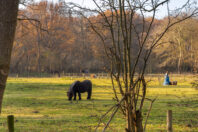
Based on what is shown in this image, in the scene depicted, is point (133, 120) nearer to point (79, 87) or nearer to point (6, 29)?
point (6, 29)

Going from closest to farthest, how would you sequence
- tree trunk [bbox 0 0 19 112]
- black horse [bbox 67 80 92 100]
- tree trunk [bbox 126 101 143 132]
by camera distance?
tree trunk [bbox 0 0 19 112], tree trunk [bbox 126 101 143 132], black horse [bbox 67 80 92 100]

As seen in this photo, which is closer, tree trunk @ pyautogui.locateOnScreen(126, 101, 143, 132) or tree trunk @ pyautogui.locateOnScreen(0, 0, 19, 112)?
tree trunk @ pyautogui.locateOnScreen(0, 0, 19, 112)

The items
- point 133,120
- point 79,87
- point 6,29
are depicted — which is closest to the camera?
point 6,29

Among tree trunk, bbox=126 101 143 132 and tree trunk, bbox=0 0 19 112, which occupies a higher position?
tree trunk, bbox=0 0 19 112

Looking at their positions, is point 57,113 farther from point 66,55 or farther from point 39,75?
point 66,55

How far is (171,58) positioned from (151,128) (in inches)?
1912

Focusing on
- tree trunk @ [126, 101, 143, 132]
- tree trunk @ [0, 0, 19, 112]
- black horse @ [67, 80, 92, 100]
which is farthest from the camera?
black horse @ [67, 80, 92, 100]

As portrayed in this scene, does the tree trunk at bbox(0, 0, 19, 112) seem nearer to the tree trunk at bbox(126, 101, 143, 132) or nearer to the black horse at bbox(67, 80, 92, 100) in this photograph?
the tree trunk at bbox(126, 101, 143, 132)

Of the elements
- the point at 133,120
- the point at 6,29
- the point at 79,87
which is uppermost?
the point at 6,29

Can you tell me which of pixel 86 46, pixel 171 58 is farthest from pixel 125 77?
pixel 86 46

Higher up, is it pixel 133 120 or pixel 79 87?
pixel 133 120

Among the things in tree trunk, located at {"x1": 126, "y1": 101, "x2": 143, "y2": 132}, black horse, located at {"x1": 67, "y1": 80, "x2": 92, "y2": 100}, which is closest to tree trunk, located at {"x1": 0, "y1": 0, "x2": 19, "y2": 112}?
tree trunk, located at {"x1": 126, "y1": 101, "x2": 143, "y2": 132}

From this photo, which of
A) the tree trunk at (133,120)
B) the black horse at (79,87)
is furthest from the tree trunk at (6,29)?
the black horse at (79,87)

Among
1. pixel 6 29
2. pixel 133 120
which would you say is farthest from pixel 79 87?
pixel 6 29
